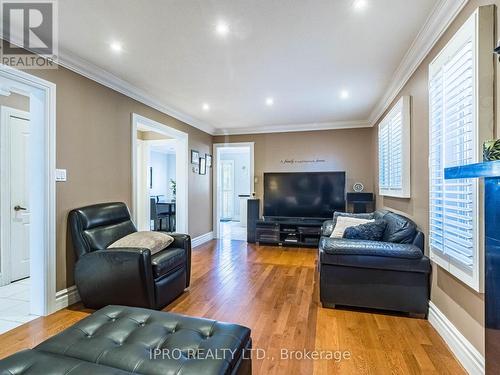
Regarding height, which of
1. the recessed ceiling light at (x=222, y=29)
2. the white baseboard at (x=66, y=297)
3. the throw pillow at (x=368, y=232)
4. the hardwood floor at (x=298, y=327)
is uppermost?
the recessed ceiling light at (x=222, y=29)

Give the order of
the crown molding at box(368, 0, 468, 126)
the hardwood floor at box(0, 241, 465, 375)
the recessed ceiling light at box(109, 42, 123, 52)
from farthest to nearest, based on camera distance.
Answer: the recessed ceiling light at box(109, 42, 123, 52)
the crown molding at box(368, 0, 468, 126)
the hardwood floor at box(0, 241, 465, 375)

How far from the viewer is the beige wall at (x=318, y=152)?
5414 millimetres

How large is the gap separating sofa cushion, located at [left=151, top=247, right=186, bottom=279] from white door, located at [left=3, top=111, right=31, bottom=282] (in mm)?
2150

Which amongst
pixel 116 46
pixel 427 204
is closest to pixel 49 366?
pixel 116 46

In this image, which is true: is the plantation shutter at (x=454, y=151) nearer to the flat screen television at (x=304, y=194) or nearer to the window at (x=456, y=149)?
the window at (x=456, y=149)

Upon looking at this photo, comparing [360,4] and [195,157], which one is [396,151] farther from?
[195,157]

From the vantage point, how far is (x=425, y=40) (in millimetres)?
2365

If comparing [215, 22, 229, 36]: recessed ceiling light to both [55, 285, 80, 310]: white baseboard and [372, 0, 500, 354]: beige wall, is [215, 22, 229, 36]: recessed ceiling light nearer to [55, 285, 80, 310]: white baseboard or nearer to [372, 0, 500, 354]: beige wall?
[372, 0, 500, 354]: beige wall

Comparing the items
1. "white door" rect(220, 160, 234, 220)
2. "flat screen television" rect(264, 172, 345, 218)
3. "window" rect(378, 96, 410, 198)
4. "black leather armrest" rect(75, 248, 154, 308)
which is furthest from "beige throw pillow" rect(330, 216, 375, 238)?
"white door" rect(220, 160, 234, 220)

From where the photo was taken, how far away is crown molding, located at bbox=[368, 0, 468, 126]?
1933mm

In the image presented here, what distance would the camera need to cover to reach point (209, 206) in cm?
620

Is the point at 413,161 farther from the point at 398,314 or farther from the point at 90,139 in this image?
the point at 90,139

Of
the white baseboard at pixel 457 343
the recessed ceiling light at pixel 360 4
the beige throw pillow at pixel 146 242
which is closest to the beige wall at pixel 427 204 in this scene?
the white baseboard at pixel 457 343

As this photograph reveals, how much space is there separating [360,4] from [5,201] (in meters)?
4.42
